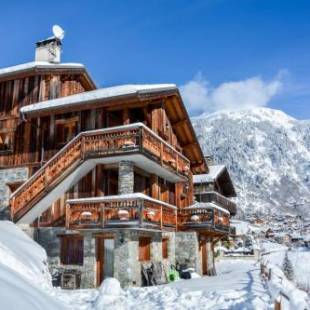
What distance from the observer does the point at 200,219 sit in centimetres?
2102

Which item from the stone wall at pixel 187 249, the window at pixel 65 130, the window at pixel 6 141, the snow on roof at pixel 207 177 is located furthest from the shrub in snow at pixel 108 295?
the snow on roof at pixel 207 177

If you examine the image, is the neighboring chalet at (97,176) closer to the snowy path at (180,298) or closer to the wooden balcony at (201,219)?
the wooden balcony at (201,219)

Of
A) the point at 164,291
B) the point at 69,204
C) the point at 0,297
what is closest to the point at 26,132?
the point at 69,204

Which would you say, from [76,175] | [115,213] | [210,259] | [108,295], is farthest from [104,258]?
[210,259]

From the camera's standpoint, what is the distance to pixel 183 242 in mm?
21141

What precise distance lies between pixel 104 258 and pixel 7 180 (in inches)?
280

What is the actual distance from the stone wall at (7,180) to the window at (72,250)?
12.7 ft

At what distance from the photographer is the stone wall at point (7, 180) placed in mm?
20259

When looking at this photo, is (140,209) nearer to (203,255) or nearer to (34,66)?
(203,255)

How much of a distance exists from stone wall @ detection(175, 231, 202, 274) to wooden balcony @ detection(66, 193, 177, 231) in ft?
15.1

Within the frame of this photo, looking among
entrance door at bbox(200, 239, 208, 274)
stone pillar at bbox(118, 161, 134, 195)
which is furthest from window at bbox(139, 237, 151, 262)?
entrance door at bbox(200, 239, 208, 274)

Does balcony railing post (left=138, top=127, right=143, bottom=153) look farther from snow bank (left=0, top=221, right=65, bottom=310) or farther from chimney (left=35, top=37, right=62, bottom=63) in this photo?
chimney (left=35, top=37, right=62, bottom=63)

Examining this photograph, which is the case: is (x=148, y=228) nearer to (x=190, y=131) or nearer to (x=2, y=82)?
(x=190, y=131)

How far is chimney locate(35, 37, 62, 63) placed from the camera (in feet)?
81.7
